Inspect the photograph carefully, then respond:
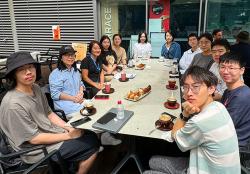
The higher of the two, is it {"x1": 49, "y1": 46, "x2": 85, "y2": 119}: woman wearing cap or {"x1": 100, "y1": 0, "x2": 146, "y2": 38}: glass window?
{"x1": 100, "y1": 0, "x2": 146, "y2": 38}: glass window

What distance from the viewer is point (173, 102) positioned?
2.59 m

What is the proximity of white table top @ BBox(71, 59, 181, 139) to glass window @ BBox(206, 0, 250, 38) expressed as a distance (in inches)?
154

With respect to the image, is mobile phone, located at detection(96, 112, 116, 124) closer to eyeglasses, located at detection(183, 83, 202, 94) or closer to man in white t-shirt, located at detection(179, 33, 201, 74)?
eyeglasses, located at detection(183, 83, 202, 94)

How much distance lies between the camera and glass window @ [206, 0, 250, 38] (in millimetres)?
6895

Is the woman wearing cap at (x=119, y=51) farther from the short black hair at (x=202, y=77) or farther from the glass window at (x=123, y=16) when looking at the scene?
the short black hair at (x=202, y=77)

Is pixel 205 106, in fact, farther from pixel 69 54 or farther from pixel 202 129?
pixel 69 54

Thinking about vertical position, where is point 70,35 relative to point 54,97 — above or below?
above

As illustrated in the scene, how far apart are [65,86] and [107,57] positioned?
1.72 meters

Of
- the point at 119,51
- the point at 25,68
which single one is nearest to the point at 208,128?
the point at 25,68

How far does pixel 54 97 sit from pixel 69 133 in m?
1.10

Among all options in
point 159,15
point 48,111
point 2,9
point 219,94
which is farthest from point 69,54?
point 2,9

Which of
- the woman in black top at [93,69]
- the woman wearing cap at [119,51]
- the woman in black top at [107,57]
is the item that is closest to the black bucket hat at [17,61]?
the woman in black top at [93,69]

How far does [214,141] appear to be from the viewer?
1.50m

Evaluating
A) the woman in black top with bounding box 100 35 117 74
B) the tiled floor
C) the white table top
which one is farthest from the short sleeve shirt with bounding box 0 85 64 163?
the woman in black top with bounding box 100 35 117 74
